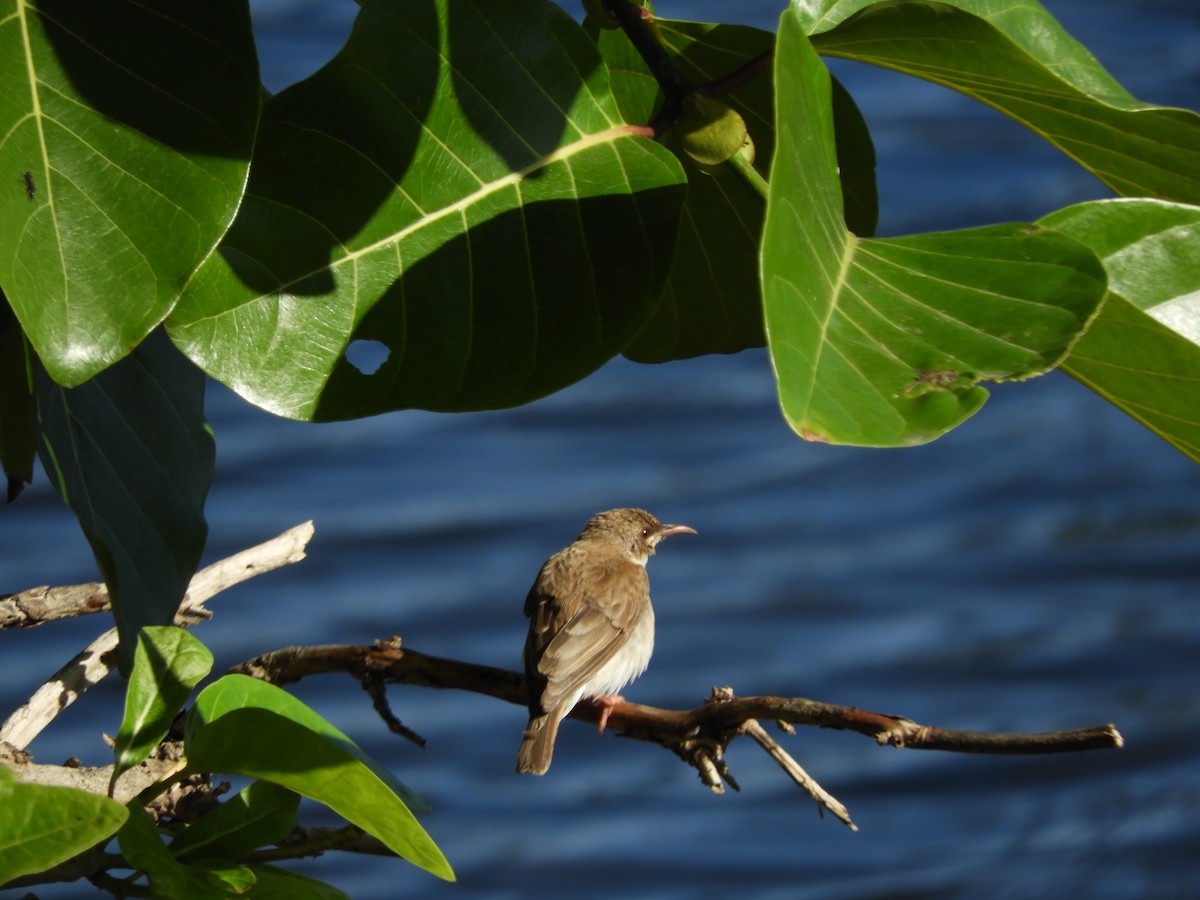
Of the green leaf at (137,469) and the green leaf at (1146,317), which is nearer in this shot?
the green leaf at (1146,317)

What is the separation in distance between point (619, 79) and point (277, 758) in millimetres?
741

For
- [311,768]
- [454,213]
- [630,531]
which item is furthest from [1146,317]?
[630,531]

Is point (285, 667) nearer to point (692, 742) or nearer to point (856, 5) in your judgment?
point (692, 742)

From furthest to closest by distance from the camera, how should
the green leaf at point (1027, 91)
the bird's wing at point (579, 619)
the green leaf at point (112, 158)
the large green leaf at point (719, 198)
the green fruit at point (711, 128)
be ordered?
the bird's wing at point (579, 619), the large green leaf at point (719, 198), the green fruit at point (711, 128), the green leaf at point (1027, 91), the green leaf at point (112, 158)

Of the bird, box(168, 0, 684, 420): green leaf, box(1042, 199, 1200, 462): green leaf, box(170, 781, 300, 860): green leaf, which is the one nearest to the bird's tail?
the bird

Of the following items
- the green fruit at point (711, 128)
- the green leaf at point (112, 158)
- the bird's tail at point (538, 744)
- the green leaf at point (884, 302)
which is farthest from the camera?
the bird's tail at point (538, 744)

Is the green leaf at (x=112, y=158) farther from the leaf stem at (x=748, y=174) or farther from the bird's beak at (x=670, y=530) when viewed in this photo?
the bird's beak at (x=670, y=530)

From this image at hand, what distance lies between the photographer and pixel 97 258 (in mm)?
977

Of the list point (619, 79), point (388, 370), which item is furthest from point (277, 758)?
point (619, 79)

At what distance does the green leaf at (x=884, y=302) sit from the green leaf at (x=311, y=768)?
19.9 inches

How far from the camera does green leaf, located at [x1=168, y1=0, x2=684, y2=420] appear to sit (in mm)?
1133

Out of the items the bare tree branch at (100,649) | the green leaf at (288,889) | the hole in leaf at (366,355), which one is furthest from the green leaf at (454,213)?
the bare tree branch at (100,649)

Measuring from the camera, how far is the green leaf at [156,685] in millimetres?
1292

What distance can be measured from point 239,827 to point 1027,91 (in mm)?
916
